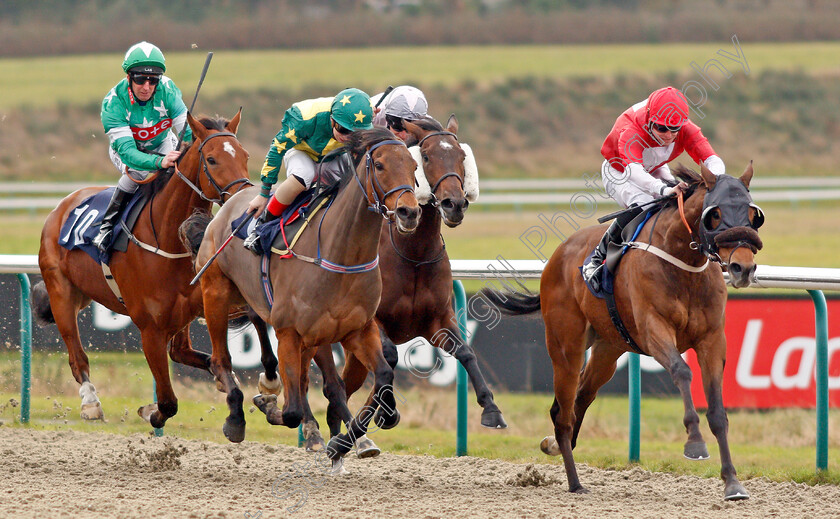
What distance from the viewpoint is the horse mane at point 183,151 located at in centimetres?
593

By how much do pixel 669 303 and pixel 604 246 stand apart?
584mm

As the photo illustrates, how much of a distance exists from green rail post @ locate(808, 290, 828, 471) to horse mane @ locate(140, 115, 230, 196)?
3182mm

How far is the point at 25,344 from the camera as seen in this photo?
702cm

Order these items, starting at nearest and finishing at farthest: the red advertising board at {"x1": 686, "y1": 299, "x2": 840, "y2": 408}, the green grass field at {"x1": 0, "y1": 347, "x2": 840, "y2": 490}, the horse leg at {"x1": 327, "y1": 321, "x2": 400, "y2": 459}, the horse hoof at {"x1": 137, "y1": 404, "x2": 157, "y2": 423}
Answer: the horse leg at {"x1": 327, "y1": 321, "x2": 400, "y2": 459} → the horse hoof at {"x1": 137, "y1": 404, "x2": 157, "y2": 423} → the green grass field at {"x1": 0, "y1": 347, "x2": 840, "y2": 490} → the red advertising board at {"x1": 686, "y1": 299, "x2": 840, "y2": 408}

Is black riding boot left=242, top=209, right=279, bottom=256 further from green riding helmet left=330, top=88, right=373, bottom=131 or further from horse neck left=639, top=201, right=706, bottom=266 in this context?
horse neck left=639, top=201, right=706, bottom=266

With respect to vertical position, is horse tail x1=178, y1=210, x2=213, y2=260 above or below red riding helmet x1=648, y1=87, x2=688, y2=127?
below

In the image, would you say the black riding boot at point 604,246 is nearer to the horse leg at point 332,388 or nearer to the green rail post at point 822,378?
the green rail post at point 822,378

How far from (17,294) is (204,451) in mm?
1954

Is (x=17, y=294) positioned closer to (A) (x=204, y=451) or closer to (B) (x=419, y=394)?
(A) (x=204, y=451)

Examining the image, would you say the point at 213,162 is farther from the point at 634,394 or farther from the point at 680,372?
the point at 680,372

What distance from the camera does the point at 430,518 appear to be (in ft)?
15.2

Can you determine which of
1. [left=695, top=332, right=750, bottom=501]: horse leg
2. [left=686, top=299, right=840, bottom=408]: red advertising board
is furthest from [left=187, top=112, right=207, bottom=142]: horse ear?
[left=686, top=299, right=840, bottom=408]: red advertising board

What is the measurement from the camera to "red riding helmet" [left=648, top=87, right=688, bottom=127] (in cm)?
508

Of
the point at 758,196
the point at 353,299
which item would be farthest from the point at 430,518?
the point at 758,196
